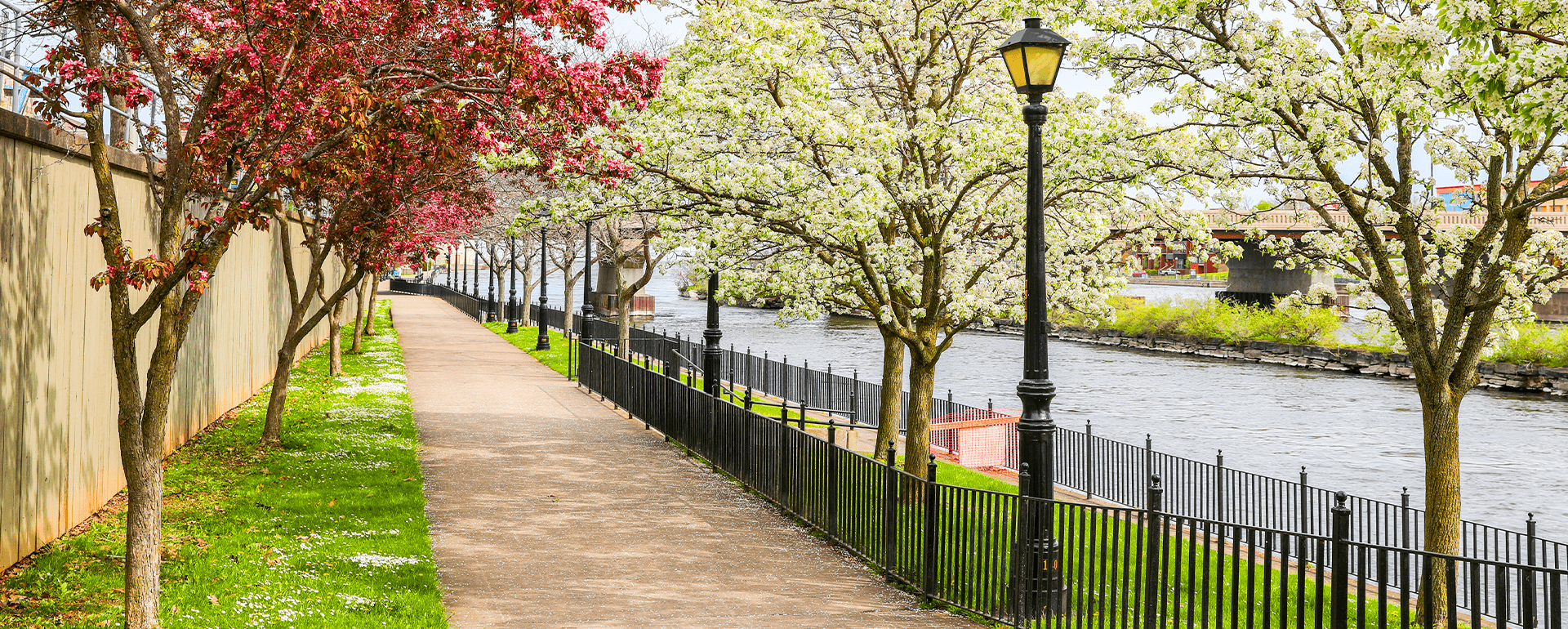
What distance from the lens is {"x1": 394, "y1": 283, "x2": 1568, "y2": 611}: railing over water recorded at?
12.3 m

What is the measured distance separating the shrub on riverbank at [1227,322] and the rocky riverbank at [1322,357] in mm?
590

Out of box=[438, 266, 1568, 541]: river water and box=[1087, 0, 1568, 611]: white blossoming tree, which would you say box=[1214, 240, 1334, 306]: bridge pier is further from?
box=[1087, 0, 1568, 611]: white blossoming tree

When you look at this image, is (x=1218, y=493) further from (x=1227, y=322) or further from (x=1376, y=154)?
(x=1227, y=322)

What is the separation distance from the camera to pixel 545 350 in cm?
3144

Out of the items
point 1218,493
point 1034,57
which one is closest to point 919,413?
point 1218,493

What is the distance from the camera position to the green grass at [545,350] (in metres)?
26.8

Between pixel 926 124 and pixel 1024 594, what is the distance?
6380mm

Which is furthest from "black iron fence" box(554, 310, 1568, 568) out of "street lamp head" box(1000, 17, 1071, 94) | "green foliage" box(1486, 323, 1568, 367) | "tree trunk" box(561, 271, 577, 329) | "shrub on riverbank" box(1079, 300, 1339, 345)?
"shrub on riverbank" box(1079, 300, 1339, 345)

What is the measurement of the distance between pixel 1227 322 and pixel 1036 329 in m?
49.7

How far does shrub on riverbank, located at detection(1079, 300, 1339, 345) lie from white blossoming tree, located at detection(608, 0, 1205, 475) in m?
32.3

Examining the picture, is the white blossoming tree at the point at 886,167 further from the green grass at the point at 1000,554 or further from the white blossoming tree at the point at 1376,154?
the green grass at the point at 1000,554

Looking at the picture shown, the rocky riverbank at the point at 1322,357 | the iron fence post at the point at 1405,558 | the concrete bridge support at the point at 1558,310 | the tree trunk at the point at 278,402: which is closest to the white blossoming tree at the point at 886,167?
the iron fence post at the point at 1405,558

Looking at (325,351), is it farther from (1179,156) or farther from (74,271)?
(1179,156)

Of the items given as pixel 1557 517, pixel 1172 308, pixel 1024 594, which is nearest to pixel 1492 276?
pixel 1024 594
